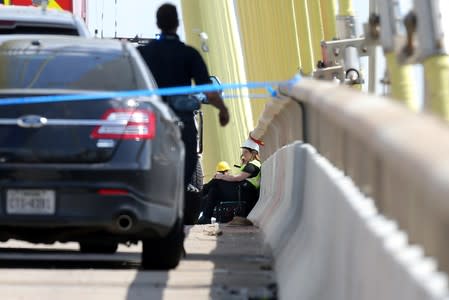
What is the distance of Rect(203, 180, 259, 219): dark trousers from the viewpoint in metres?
24.8

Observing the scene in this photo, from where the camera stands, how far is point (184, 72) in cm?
1334

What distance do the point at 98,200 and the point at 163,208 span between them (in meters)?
0.48

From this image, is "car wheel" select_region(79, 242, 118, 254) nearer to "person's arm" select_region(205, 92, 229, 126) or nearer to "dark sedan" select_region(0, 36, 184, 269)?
"person's arm" select_region(205, 92, 229, 126)

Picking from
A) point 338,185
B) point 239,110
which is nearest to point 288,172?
point 338,185

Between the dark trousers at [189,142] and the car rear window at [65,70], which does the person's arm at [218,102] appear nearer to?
the dark trousers at [189,142]

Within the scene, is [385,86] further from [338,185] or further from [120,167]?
[338,185]

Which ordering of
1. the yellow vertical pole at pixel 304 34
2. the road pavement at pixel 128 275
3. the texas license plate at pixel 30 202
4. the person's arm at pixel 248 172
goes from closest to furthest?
1. the road pavement at pixel 128 275
2. the texas license plate at pixel 30 202
3. the person's arm at pixel 248 172
4. the yellow vertical pole at pixel 304 34

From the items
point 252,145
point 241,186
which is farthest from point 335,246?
point 252,145

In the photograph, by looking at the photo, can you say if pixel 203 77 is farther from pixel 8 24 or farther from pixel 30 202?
pixel 30 202

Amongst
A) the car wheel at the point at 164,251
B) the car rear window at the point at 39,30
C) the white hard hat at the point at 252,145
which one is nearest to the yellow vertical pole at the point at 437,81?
the car wheel at the point at 164,251

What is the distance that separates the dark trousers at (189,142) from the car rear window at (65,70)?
72.5 inches

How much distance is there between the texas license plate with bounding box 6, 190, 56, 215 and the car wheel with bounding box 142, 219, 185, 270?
3.12 ft

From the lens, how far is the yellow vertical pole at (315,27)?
1663 inches

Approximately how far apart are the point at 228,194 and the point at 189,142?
43.7 feet
